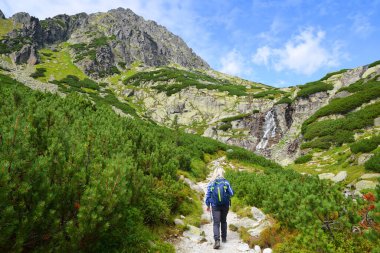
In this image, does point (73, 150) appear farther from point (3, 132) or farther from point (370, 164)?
point (370, 164)

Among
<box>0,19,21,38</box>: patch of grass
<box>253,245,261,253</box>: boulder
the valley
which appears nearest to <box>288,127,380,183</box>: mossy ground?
the valley

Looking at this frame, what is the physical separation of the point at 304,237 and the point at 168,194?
5.06 m

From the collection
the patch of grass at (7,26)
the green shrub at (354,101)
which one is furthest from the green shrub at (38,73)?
the green shrub at (354,101)

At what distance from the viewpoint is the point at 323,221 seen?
6.66 meters

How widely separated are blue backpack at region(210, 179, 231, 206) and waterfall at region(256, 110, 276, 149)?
134 ft

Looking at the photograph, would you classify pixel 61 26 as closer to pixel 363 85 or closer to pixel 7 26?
pixel 7 26

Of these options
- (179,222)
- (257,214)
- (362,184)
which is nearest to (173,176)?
(179,222)

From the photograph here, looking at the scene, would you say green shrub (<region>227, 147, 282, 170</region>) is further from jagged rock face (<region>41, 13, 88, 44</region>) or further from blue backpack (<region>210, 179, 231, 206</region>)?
jagged rock face (<region>41, 13, 88, 44</region>)

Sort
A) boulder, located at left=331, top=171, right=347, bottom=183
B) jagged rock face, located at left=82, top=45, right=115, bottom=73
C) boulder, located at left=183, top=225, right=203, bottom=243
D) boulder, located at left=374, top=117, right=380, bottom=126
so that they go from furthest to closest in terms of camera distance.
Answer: jagged rock face, located at left=82, top=45, right=115, bottom=73 → boulder, located at left=374, top=117, right=380, bottom=126 → boulder, located at left=331, top=171, right=347, bottom=183 → boulder, located at left=183, top=225, right=203, bottom=243

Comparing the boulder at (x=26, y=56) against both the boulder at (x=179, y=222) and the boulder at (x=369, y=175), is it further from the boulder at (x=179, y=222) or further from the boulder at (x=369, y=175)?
the boulder at (x=369, y=175)

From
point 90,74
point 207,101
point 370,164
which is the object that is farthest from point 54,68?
point 370,164

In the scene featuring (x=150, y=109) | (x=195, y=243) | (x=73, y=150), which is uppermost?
(x=150, y=109)

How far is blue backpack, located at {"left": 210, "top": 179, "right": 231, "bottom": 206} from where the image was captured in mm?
8977

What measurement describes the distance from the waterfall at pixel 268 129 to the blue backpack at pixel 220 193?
4088 centimetres
